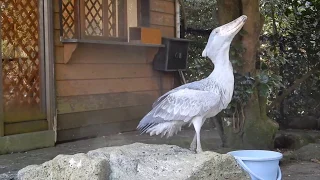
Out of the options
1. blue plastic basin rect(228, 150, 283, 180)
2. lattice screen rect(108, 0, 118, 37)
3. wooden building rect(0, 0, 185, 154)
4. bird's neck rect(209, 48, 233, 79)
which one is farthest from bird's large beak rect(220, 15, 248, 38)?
lattice screen rect(108, 0, 118, 37)

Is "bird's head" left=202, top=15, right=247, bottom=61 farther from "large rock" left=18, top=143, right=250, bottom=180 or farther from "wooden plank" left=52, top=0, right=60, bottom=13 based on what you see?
"wooden plank" left=52, top=0, right=60, bottom=13

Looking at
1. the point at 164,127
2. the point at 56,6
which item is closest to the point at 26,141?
→ the point at 56,6

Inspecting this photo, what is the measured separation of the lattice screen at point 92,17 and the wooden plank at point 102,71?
1.19 ft

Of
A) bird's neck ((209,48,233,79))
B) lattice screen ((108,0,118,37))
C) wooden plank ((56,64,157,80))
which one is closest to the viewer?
bird's neck ((209,48,233,79))

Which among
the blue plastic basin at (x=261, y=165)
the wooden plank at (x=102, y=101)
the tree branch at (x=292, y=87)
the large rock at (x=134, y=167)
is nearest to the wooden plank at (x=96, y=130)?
the wooden plank at (x=102, y=101)

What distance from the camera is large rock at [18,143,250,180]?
2607mm

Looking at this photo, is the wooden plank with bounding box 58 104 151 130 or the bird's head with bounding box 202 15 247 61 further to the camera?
the wooden plank with bounding box 58 104 151 130

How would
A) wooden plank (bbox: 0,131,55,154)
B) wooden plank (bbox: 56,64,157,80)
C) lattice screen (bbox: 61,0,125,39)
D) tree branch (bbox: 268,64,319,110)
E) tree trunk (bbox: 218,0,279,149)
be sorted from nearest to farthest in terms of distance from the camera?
wooden plank (bbox: 0,131,55,154) → tree trunk (bbox: 218,0,279,149) → wooden plank (bbox: 56,64,157,80) → lattice screen (bbox: 61,0,125,39) → tree branch (bbox: 268,64,319,110)

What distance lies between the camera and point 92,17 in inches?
239

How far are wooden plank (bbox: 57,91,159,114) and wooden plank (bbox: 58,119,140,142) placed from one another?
0.23 meters

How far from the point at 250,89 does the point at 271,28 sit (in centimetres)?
412

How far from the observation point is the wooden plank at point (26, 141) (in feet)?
16.0

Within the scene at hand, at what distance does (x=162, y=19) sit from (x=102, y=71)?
1467 mm

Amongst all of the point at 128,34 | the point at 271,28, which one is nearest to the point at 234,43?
the point at 128,34
